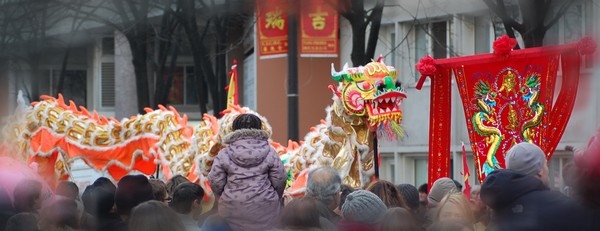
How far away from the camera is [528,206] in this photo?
5.61 meters

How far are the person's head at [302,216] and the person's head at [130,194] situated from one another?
1.13 metres

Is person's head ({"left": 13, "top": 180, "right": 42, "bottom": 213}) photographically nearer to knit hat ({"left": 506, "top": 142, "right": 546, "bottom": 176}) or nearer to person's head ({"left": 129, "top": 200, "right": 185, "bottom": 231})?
person's head ({"left": 129, "top": 200, "right": 185, "bottom": 231})

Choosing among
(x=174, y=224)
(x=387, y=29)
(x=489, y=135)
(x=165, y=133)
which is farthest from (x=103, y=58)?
(x=174, y=224)

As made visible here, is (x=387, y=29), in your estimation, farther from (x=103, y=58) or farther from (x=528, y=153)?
(x=528, y=153)

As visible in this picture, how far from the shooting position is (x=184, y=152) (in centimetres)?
1449

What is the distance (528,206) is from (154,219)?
69.4 inches

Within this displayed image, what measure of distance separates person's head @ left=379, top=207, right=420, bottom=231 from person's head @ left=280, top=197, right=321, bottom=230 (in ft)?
1.52

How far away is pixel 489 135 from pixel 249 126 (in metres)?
2.35

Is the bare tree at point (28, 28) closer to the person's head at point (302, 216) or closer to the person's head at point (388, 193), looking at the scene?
the person's head at point (302, 216)

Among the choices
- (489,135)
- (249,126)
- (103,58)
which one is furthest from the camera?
(103,58)

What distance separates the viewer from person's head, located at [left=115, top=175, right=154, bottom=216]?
7246mm

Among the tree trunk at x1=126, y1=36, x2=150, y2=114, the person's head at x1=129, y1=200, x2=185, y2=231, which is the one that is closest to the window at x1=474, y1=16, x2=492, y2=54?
the tree trunk at x1=126, y1=36, x2=150, y2=114

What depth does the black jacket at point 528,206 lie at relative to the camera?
550 cm

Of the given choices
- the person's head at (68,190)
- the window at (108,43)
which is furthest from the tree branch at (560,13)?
the window at (108,43)
